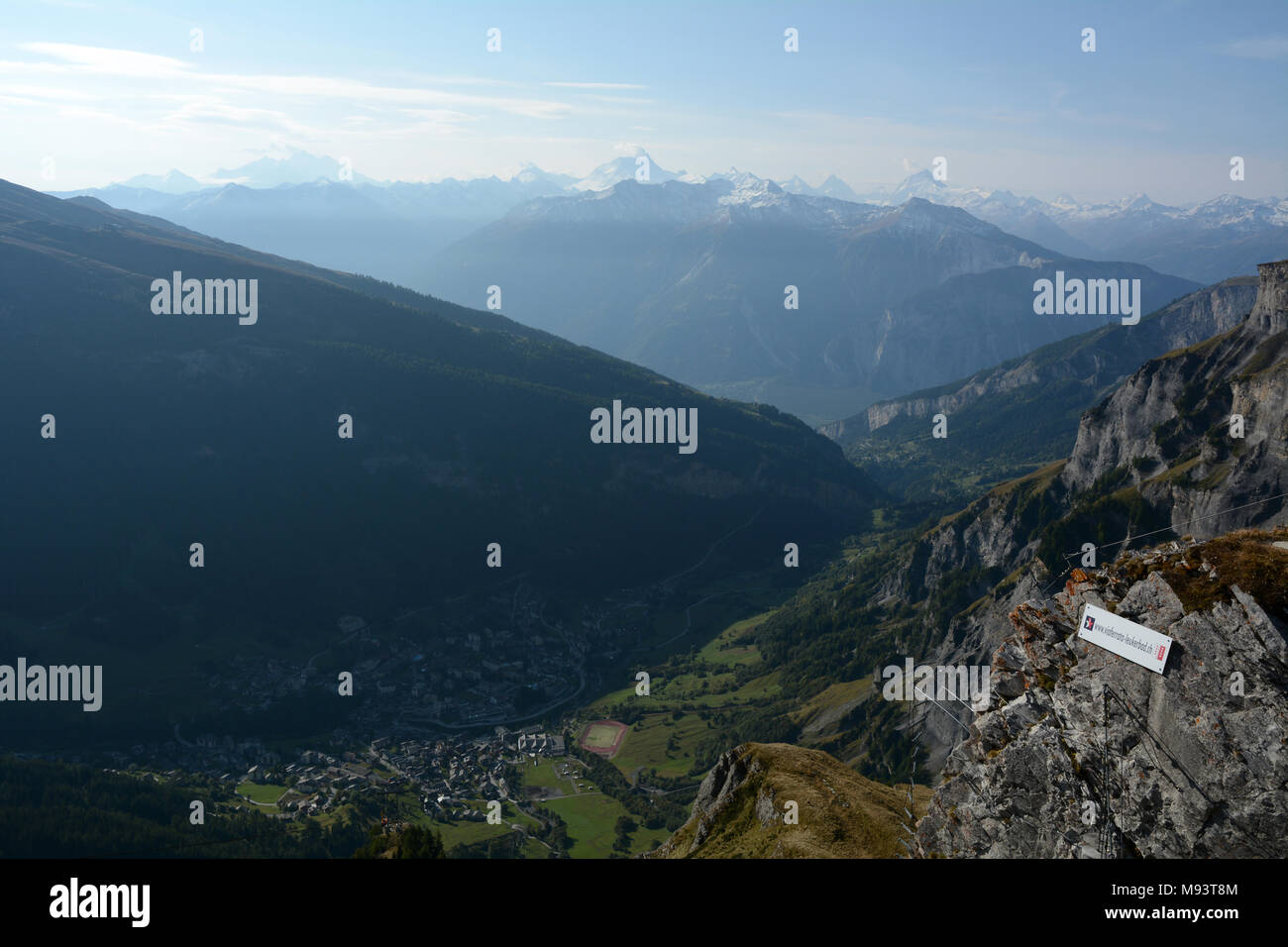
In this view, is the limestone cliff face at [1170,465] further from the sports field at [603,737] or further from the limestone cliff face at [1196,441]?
the sports field at [603,737]

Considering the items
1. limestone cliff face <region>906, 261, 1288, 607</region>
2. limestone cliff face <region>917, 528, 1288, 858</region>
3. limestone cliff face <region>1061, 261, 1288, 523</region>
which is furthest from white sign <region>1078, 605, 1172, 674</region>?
limestone cliff face <region>1061, 261, 1288, 523</region>

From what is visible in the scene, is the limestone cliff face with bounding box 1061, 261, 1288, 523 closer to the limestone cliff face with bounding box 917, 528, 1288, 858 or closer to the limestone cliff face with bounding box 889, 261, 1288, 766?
the limestone cliff face with bounding box 889, 261, 1288, 766

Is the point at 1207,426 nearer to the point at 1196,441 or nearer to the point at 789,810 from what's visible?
the point at 1196,441

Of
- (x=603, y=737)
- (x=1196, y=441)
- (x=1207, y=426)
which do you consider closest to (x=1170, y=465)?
(x=1196, y=441)

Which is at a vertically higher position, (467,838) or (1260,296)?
(1260,296)
